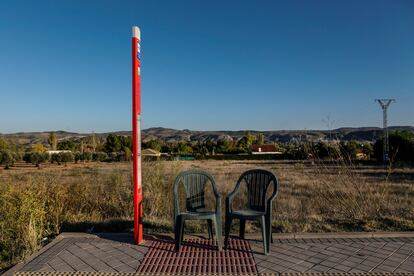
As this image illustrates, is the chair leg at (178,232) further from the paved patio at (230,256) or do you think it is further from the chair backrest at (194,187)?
the chair backrest at (194,187)

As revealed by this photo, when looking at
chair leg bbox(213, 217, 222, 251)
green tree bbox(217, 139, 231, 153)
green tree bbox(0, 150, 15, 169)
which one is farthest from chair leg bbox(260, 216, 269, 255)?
green tree bbox(217, 139, 231, 153)

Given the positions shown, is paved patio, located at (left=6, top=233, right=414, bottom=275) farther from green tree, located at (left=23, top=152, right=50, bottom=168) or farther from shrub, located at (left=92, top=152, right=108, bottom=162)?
shrub, located at (left=92, top=152, right=108, bottom=162)

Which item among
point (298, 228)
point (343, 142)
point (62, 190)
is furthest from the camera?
point (343, 142)

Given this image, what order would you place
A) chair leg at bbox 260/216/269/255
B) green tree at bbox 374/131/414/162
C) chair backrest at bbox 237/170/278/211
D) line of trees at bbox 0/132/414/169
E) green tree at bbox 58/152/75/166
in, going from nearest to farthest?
chair leg at bbox 260/216/269/255, chair backrest at bbox 237/170/278/211, line of trees at bbox 0/132/414/169, green tree at bbox 374/131/414/162, green tree at bbox 58/152/75/166

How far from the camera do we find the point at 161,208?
22.6 ft

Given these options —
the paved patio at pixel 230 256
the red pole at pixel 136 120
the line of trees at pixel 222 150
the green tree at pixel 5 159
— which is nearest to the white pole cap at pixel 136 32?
the red pole at pixel 136 120

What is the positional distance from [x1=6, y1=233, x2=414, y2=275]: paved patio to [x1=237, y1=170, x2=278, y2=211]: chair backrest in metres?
0.46

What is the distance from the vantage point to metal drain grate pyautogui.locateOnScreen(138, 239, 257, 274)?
369 centimetres

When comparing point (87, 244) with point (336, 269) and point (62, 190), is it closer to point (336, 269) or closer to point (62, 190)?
point (62, 190)

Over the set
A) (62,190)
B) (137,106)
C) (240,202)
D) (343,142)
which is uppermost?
(137,106)

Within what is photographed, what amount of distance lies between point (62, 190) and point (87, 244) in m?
2.42

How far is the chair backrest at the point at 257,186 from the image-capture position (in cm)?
467

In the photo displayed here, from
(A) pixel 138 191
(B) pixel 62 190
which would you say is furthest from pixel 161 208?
(A) pixel 138 191

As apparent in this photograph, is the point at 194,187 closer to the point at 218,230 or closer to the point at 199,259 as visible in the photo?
the point at 218,230
